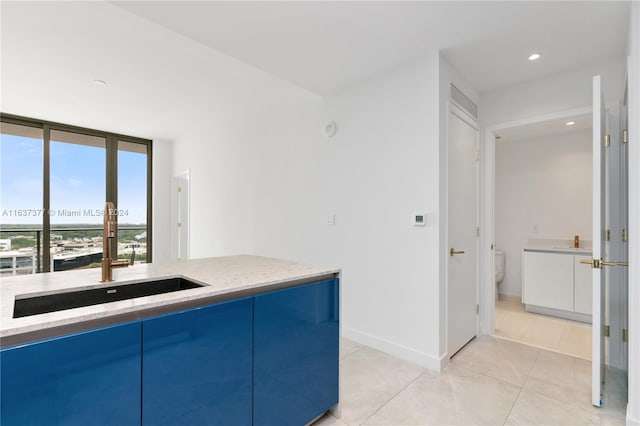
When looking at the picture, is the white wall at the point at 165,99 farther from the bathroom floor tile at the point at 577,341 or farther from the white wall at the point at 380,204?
the bathroom floor tile at the point at 577,341

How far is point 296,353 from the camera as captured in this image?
1.62 meters

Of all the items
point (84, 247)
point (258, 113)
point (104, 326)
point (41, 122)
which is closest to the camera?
point (104, 326)

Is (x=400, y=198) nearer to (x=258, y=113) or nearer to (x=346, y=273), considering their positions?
(x=346, y=273)

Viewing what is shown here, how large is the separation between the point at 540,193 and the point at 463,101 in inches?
91.2

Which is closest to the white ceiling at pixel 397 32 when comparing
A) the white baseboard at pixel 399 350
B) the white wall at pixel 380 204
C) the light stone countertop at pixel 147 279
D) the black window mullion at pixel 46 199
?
the white wall at pixel 380 204

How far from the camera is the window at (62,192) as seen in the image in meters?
4.34

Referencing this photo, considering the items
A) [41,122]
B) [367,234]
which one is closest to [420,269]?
[367,234]

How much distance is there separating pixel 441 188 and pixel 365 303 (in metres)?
1.28

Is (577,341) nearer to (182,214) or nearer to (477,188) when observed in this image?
(477,188)

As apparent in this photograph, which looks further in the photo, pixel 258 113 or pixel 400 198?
pixel 258 113

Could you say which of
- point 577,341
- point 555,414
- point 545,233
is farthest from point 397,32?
point 545,233

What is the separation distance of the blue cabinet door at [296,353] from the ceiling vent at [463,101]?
6.69 ft

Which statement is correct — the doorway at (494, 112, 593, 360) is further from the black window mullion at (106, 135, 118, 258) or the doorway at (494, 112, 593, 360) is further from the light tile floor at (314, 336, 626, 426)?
the black window mullion at (106, 135, 118, 258)

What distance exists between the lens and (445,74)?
259 cm
